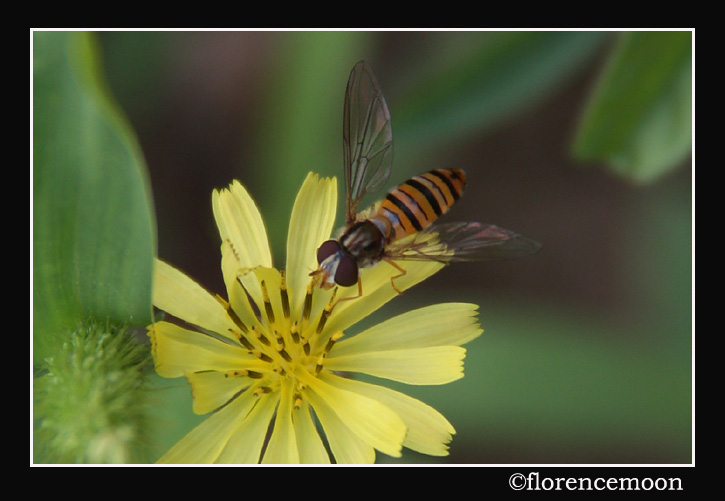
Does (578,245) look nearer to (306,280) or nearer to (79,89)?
(306,280)

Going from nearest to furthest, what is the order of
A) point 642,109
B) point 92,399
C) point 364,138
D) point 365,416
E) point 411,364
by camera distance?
1. point 92,399
2. point 365,416
3. point 411,364
4. point 364,138
5. point 642,109

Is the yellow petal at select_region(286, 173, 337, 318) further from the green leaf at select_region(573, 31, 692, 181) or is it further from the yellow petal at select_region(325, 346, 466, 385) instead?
the green leaf at select_region(573, 31, 692, 181)

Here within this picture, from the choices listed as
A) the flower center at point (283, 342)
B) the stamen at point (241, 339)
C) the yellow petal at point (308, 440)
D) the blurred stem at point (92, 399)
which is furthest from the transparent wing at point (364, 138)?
the blurred stem at point (92, 399)

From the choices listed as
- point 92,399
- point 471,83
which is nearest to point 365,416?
point 92,399

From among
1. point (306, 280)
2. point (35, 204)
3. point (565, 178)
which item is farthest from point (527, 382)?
point (35, 204)
